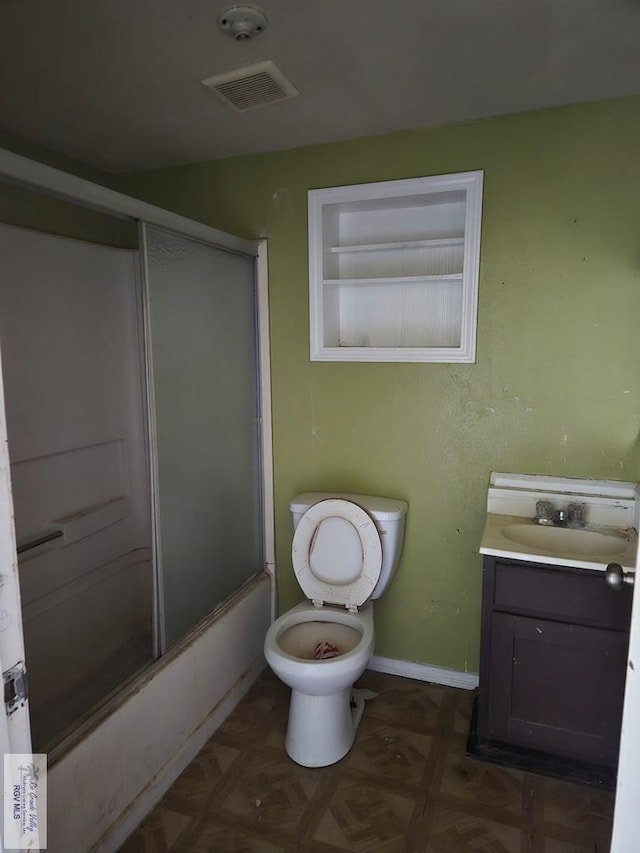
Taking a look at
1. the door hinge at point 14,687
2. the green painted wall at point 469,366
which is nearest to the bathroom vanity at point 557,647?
the green painted wall at point 469,366

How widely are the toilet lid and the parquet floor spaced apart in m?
0.51

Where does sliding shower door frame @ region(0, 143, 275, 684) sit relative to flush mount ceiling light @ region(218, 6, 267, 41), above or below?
below

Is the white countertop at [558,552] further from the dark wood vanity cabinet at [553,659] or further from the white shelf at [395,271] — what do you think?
the white shelf at [395,271]

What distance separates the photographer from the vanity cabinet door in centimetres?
174

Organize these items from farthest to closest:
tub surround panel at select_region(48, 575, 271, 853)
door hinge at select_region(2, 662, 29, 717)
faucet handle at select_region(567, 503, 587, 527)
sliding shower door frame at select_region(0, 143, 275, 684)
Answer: faucet handle at select_region(567, 503, 587, 527)
tub surround panel at select_region(48, 575, 271, 853)
sliding shower door frame at select_region(0, 143, 275, 684)
door hinge at select_region(2, 662, 29, 717)

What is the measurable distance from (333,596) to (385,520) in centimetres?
37

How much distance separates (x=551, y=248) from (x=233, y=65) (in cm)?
123

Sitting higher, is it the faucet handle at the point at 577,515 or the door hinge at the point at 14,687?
the door hinge at the point at 14,687

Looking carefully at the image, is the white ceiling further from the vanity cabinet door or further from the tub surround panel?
the tub surround panel

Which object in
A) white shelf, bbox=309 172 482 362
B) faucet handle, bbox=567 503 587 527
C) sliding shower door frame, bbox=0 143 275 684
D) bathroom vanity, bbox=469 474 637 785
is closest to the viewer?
sliding shower door frame, bbox=0 143 275 684

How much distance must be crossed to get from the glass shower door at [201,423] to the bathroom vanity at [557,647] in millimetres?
1095

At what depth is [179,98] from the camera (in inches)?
71.8

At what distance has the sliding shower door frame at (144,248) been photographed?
1.35 meters

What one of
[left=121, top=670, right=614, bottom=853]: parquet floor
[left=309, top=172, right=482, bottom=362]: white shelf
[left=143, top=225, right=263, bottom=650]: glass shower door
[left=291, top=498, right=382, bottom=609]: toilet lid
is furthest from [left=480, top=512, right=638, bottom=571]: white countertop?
[left=143, top=225, right=263, bottom=650]: glass shower door
